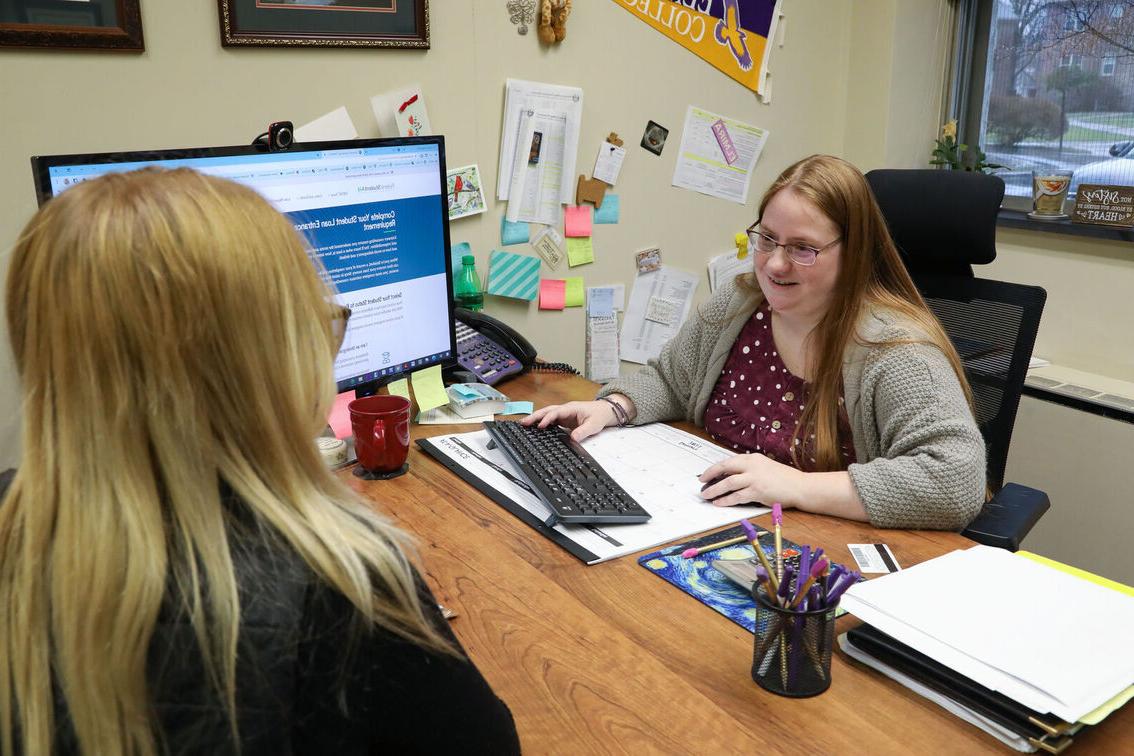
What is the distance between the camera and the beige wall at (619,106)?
5.48 feet

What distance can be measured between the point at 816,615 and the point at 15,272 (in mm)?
742

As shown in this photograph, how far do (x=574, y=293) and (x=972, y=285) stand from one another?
0.95m

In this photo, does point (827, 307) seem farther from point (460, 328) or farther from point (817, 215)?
point (460, 328)

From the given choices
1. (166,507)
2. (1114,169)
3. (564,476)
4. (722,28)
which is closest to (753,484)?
(564,476)

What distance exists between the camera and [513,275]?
222 cm

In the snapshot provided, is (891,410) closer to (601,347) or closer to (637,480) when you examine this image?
(637,480)

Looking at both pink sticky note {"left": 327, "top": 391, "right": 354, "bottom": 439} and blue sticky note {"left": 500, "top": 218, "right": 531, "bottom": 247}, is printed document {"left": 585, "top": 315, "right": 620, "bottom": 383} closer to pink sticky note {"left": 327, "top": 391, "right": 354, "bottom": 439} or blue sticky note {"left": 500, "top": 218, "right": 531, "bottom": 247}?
blue sticky note {"left": 500, "top": 218, "right": 531, "bottom": 247}

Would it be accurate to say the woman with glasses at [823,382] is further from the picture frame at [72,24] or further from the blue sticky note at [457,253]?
the picture frame at [72,24]

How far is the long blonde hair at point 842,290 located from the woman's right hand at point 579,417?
1.09 ft

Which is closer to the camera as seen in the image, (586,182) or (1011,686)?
(1011,686)

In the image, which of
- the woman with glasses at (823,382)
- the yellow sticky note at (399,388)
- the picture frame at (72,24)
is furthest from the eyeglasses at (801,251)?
the picture frame at (72,24)

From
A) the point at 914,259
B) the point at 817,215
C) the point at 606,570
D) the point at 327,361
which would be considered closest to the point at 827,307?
the point at 817,215

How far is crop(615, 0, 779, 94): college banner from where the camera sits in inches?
90.0

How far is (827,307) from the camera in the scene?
1580 millimetres
